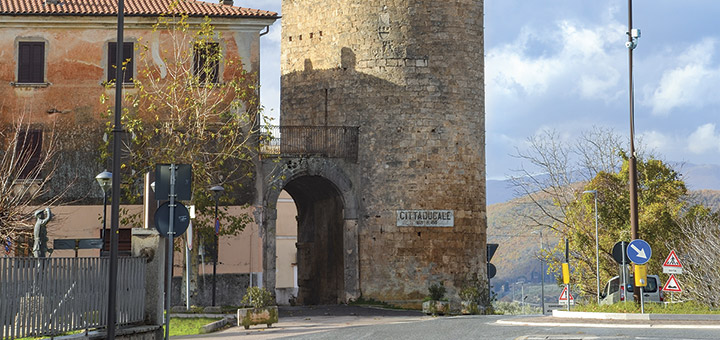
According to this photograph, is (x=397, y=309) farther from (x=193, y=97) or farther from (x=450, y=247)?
(x=193, y=97)

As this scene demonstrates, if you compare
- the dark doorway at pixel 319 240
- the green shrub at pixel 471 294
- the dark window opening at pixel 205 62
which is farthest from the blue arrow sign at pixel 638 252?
the dark doorway at pixel 319 240

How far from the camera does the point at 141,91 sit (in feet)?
103

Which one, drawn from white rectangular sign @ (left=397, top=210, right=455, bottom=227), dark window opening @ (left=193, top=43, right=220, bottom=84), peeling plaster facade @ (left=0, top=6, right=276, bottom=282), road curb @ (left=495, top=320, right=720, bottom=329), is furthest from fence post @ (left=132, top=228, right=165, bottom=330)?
white rectangular sign @ (left=397, top=210, right=455, bottom=227)

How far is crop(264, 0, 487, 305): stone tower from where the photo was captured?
115 ft

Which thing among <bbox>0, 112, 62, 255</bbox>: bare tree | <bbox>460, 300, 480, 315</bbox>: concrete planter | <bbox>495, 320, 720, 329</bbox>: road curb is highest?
<bbox>0, 112, 62, 255</bbox>: bare tree

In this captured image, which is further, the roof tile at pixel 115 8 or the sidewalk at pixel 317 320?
the roof tile at pixel 115 8

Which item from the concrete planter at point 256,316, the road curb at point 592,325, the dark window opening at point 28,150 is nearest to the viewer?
the road curb at point 592,325

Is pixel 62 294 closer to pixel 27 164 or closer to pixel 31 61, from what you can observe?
pixel 27 164

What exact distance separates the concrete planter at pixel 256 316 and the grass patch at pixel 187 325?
0.95 meters

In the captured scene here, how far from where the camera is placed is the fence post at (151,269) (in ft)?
57.0

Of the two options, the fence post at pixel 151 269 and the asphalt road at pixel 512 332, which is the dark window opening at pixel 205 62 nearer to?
the asphalt road at pixel 512 332

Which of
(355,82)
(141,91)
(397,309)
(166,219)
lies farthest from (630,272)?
(166,219)

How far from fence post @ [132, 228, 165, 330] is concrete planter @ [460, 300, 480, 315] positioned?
1726 centimetres

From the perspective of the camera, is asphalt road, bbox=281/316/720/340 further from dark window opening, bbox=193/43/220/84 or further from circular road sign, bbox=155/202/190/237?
dark window opening, bbox=193/43/220/84
